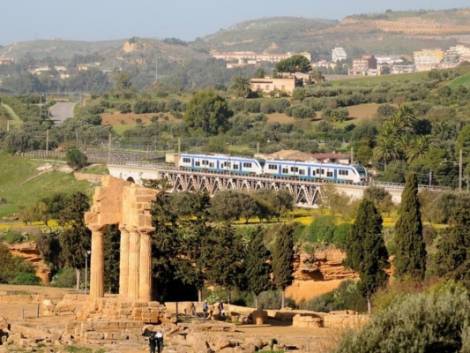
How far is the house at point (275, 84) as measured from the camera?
434 ft

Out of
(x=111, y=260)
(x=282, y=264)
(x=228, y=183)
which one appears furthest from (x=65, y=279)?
(x=228, y=183)

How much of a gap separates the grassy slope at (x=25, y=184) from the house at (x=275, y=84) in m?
37.8

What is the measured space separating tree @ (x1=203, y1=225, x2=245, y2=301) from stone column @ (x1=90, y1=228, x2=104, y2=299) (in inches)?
468

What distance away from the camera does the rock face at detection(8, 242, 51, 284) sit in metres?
56.4

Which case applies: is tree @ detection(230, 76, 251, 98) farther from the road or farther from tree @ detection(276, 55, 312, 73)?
the road

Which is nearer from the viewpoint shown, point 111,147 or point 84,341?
point 84,341

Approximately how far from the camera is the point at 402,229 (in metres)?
46.3

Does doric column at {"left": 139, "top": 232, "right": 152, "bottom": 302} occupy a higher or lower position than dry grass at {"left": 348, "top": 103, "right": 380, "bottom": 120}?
higher

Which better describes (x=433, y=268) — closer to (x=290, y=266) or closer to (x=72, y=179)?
(x=290, y=266)

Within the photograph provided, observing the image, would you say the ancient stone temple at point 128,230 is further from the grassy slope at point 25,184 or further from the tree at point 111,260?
the grassy slope at point 25,184

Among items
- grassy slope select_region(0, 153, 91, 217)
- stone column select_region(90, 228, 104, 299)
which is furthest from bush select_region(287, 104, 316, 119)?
stone column select_region(90, 228, 104, 299)

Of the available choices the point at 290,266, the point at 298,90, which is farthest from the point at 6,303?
the point at 298,90

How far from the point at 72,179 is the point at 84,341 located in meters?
57.3

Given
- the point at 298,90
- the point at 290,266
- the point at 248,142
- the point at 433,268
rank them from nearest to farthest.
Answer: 1. the point at 433,268
2. the point at 290,266
3. the point at 248,142
4. the point at 298,90
